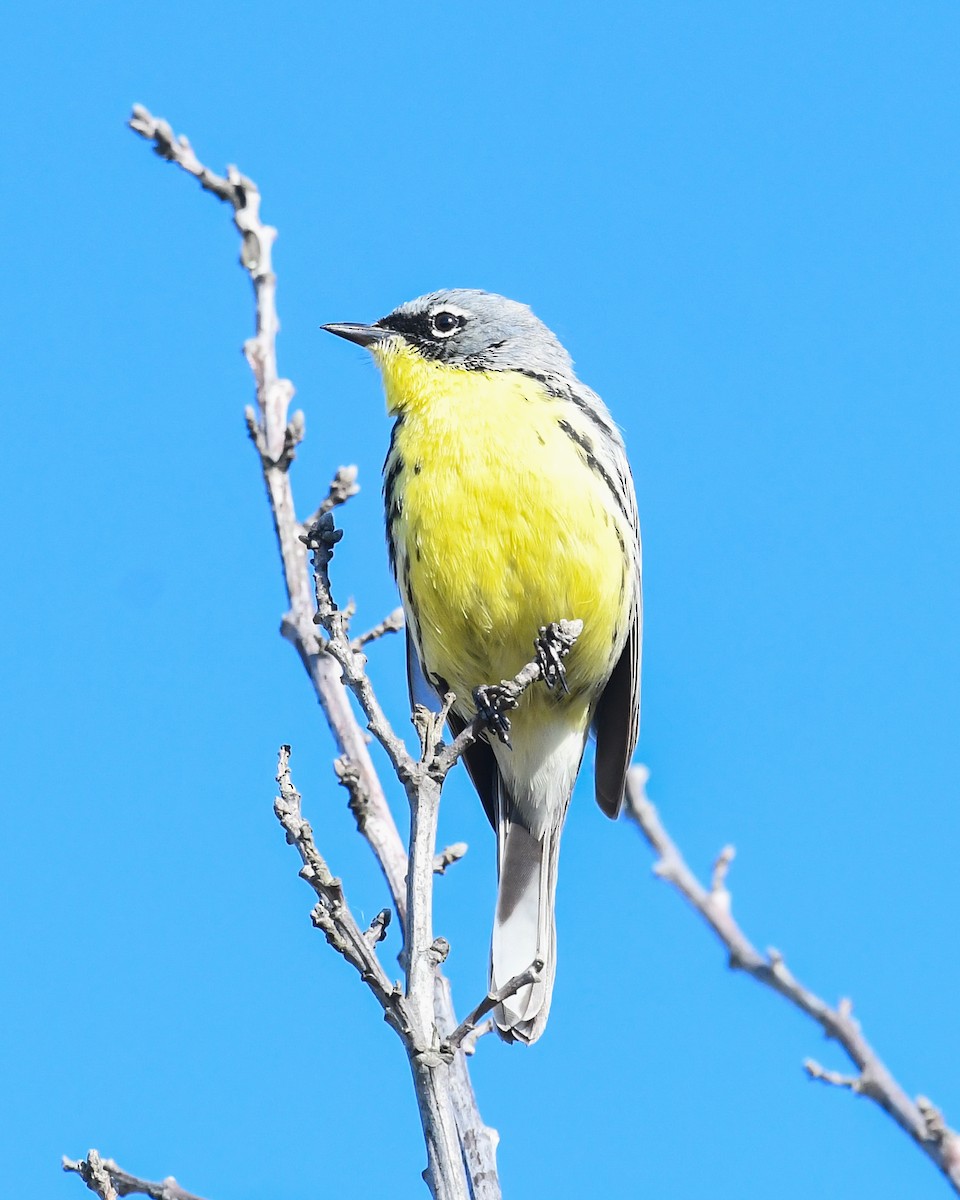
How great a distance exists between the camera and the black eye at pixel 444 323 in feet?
21.7

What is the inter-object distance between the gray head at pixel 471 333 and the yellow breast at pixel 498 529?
24cm

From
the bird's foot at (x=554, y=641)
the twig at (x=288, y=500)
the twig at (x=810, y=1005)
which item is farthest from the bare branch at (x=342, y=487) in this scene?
the twig at (x=810, y=1005)

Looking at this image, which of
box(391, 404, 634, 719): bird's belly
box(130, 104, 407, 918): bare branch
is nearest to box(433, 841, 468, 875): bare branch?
box(130, 104, 407, 918): bare branch

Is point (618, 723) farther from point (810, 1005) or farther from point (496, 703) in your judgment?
point (810, 1005)

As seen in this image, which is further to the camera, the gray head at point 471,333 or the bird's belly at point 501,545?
the gray head at point 471,333

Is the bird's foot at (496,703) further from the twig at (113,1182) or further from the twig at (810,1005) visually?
the twig at (113,1182)

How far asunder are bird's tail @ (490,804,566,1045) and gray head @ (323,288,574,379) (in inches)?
80.3

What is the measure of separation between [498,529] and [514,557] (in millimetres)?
126

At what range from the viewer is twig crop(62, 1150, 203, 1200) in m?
3.42

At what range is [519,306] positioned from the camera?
699 centimetres

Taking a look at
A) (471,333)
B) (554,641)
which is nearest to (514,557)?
(554,641)

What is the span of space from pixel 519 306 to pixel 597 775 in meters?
2.28

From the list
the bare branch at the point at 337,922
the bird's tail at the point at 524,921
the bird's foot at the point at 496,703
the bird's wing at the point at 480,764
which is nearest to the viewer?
the bare branch at the point at 337,922

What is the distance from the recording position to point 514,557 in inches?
223
